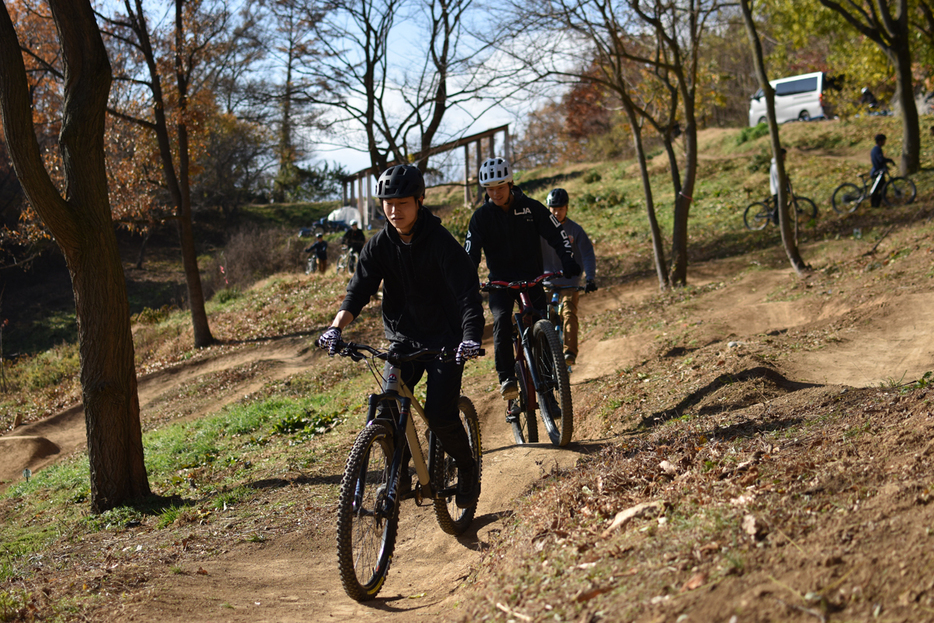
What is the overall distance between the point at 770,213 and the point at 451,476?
1551cm

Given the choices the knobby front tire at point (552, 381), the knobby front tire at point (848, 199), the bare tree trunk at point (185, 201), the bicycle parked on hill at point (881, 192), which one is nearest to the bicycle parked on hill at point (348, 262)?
the bare tree trunk at point (185, 201)

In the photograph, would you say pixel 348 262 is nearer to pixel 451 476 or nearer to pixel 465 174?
pixel 465 174

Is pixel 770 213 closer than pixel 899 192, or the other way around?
pixel 899 192

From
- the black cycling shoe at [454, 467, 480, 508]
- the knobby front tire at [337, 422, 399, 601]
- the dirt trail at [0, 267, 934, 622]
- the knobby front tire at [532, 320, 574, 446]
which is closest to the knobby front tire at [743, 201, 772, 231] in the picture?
the dirt trail at [0, 267, 934, 622]

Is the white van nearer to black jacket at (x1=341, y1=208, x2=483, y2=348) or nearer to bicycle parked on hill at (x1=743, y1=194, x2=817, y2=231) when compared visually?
bicycle parked on hill at (x1=743, y1=194, x2=817, y2=231)

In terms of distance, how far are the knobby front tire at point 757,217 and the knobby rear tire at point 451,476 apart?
49.9ft

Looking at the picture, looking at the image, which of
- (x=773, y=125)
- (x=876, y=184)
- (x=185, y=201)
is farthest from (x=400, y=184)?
(x=876, y=184)

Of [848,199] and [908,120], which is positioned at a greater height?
[908,120]

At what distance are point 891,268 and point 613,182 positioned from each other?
16.6 meters

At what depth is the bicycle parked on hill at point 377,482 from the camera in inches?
140

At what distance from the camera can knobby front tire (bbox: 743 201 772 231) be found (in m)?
17.8

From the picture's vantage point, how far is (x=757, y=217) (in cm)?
1800

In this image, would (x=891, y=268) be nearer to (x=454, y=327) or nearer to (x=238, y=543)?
(x=454, y=327)

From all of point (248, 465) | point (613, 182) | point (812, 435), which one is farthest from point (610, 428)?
point (613, 182)
